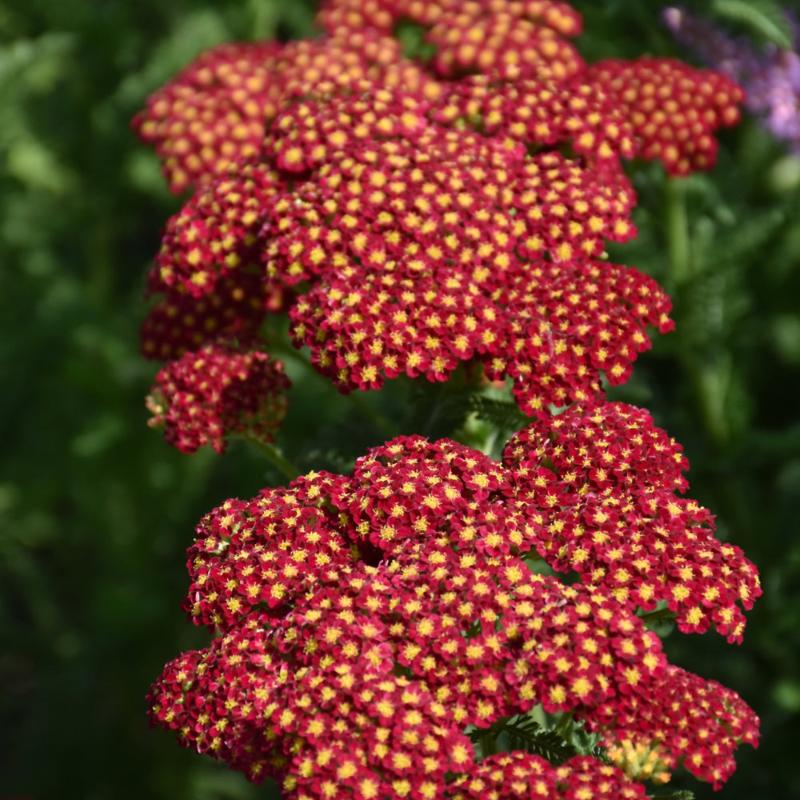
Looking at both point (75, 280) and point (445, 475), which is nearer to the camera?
point (445, 475)

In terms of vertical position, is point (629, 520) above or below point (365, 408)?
above

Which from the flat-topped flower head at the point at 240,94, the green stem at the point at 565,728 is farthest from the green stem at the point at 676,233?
the green stem at the point at 565,728

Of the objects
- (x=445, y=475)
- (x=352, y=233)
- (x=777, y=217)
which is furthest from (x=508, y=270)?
(x=777, y=217)

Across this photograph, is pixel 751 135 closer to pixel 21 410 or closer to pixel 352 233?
pixel 352 233

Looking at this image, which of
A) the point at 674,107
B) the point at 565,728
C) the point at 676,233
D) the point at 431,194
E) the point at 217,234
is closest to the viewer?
the point at 565,728

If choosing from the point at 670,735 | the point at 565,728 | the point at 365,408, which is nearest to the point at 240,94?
the point at 365,408

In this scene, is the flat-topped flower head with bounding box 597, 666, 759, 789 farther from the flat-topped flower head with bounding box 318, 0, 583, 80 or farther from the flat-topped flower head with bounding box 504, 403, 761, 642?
the flat-topped flower head with bounding box 318, 0, 583, 80

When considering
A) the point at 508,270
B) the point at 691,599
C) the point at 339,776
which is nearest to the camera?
the point at 339,776

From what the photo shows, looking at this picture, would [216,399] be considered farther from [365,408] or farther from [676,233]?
[676,233]
